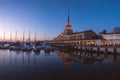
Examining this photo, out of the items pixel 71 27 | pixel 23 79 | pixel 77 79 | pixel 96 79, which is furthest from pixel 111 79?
pixel 71 27

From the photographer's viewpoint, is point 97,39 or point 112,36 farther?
point 112,36

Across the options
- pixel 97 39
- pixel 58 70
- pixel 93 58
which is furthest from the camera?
pixel 97 39

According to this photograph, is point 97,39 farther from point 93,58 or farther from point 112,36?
point 93,58

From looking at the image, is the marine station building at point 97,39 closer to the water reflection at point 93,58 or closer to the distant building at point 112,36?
the distant building at point 112,36

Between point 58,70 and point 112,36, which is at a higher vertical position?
point 112,36

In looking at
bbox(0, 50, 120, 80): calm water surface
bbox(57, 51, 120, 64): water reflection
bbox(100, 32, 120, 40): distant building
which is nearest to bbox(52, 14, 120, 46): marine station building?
bbox(100, 32, 120, 40): distant building

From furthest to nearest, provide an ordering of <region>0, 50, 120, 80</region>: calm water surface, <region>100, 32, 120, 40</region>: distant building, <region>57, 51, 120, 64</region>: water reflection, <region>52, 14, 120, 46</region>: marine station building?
<region>100, 32, 120, 40</region>: distant building, <region>52, 14, 120, 46</region>: marine station building, <region>57, 51, 120, 64</region>: water reflection, <region>0, 50, 120, 80</region>: calm water surface

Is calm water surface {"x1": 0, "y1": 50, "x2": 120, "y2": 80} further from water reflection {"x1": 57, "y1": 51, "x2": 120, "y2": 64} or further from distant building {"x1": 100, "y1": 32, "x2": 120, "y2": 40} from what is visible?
distant building {"x1": 100, "y1": 32, "x2": 120, "y2": 40}

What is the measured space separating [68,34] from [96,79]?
14588 centimetres

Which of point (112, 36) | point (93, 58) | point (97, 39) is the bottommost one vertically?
point (93, 58)

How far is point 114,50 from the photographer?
65938 millimetres

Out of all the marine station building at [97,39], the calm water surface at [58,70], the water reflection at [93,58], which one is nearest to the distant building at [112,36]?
the marine station building at [97,39]

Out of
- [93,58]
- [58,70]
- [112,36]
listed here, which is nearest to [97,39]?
[112,36]

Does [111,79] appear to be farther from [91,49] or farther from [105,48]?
[91,49]
